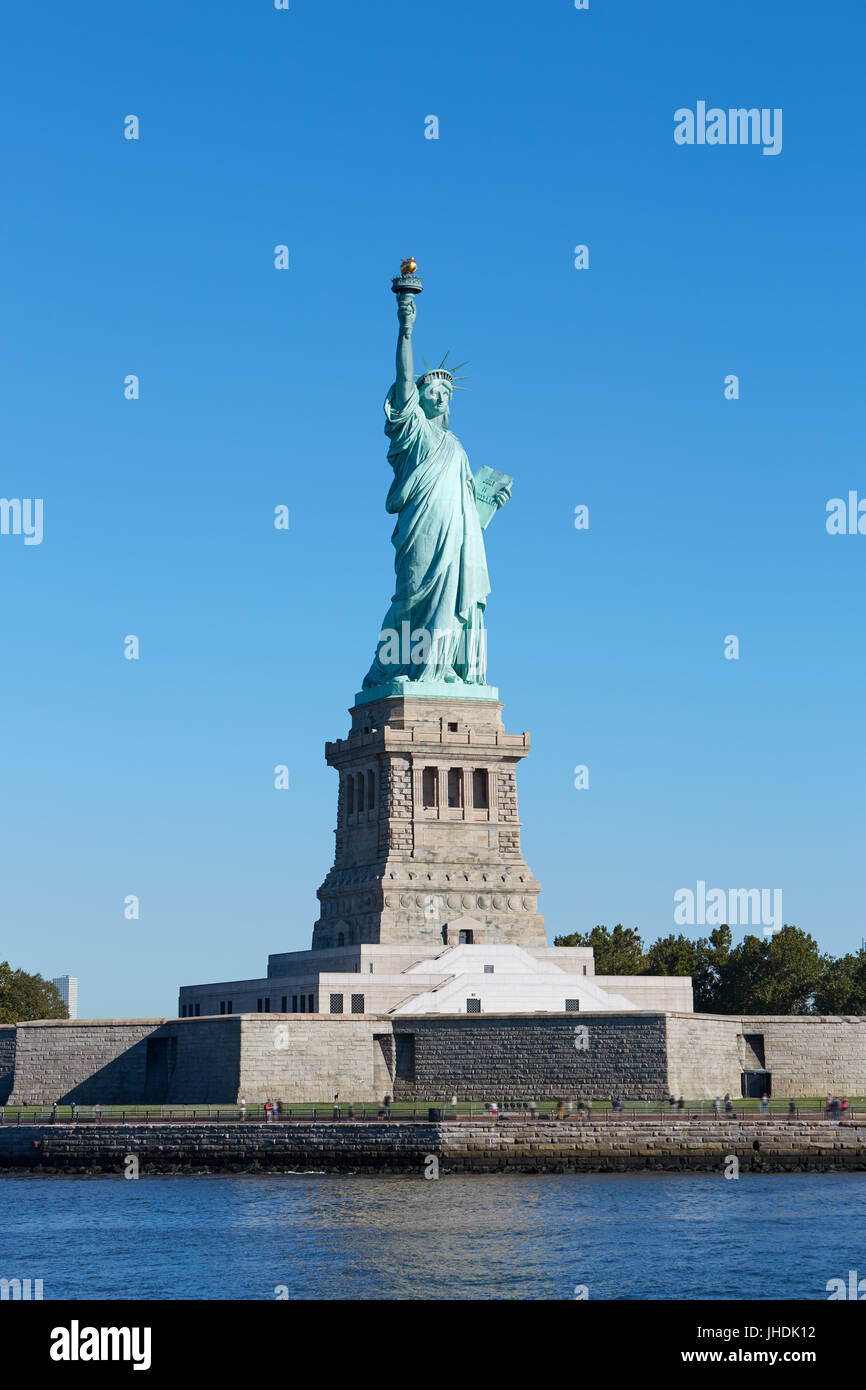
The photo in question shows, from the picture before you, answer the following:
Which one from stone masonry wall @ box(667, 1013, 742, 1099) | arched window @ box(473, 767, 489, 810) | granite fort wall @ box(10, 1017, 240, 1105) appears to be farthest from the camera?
arched window @ box(473, 767, 489, 810)

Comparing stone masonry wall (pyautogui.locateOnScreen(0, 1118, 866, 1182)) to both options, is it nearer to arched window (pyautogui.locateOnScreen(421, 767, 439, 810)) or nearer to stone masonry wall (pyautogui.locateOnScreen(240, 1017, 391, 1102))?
stone masonry wall (pyautogui.locateOnScreen(240, 1017, 391, 1102))

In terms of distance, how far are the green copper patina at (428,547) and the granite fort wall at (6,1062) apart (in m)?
19.2

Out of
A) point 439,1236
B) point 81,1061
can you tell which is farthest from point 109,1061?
point 439,1236

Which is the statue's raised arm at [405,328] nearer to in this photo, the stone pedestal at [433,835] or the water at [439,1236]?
the stone pedestal at [433,835]

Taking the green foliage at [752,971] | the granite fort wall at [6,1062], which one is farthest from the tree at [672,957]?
the granite fort wall at [6,1062]

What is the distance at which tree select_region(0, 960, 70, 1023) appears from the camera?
294 ft

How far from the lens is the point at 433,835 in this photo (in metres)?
72.2

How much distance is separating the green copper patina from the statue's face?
0.04 meters

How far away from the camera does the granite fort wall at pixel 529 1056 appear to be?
197 feet

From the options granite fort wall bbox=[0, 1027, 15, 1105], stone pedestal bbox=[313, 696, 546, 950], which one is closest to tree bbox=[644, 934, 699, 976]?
stone pedestal bbox=[313, 696, 546, 950]

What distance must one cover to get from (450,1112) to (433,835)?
1705 cm

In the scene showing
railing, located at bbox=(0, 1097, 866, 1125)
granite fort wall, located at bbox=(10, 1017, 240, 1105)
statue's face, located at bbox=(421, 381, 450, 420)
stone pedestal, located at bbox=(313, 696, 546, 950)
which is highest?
statue's face, located at bbox=(421, 381, 450, 420)
